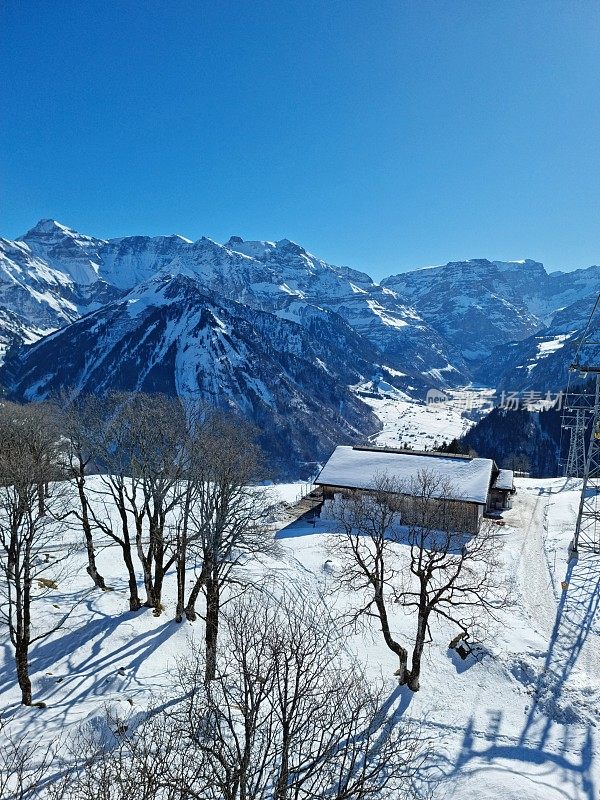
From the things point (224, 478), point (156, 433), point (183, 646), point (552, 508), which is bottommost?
point (183, 646)

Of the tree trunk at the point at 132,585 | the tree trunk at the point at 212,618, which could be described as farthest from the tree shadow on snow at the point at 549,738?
the tree trunk at the point at 132,585

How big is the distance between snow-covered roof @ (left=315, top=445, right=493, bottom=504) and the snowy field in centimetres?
1427

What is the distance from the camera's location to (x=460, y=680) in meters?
21.6

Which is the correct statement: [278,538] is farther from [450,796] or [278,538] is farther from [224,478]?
[450,796]

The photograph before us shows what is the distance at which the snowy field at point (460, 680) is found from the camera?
15.4 m

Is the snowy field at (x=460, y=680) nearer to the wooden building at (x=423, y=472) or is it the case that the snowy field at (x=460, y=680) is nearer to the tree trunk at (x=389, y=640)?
the tree trunk at (x=389, y=640)

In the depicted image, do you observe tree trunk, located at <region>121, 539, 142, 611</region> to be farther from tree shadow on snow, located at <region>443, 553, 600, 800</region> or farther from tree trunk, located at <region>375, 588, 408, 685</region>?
tree shadow on snow, located at <region>443, 553, 600, 800</region>

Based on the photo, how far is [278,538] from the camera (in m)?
42.3

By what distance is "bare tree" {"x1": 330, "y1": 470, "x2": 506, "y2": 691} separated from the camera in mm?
19844

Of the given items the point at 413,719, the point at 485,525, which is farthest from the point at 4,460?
the point at 485,525

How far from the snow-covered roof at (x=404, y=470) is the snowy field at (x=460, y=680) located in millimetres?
14270

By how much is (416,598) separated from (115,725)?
835 inches

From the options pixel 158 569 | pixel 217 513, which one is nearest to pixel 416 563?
pixel 217 513


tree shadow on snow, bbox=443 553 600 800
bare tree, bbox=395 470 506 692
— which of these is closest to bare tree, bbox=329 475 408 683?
bare tree, bbox=395 470 506 692
